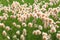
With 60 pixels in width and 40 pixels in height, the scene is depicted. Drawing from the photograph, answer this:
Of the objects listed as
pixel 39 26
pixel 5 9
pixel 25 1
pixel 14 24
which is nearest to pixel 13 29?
pixel 14 24

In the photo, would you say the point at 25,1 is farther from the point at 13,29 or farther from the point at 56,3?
the point at 13,29

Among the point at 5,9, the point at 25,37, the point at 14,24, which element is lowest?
the point at 25,37

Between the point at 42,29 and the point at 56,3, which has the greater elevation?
the point at 56,3

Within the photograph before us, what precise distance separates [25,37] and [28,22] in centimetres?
85

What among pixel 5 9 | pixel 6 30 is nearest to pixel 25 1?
pixel 5 9

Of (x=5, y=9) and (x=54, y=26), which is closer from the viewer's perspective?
(x=54, y=26)

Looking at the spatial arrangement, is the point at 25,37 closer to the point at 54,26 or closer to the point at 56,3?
the point at 54,26

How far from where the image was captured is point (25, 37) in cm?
730

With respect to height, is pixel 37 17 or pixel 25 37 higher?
pixel 37 17

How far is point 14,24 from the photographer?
7.66 metres

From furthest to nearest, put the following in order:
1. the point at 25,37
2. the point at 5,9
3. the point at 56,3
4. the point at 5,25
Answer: the point at 56,3 < the point at 5,9 < the point at 5,25 < the point at 25,37

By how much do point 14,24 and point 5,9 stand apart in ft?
4.16

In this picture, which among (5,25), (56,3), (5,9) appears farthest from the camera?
(56,3)

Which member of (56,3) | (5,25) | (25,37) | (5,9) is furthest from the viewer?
(56,3)
